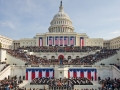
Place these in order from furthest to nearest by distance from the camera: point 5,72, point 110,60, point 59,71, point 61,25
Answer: point 61,25 → point 110,60 → point 59,71 → point 5,72

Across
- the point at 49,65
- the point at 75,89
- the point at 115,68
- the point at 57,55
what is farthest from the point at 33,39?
the point at 75,89

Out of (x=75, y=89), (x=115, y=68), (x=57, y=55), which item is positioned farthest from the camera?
(x=57, y=55)

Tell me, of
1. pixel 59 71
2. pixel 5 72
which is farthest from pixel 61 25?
pixel 5 72

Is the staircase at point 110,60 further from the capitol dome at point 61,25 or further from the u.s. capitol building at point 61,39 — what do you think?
the capitol dome at point 61,25

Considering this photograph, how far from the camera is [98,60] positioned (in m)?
48.7

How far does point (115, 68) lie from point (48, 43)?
55.9m

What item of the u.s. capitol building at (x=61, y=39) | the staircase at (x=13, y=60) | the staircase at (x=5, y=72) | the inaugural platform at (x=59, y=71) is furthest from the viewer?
the u.s. capitol building at (x=61, y=39)

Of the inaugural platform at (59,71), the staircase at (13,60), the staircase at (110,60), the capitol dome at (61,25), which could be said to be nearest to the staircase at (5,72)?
the inaugural platform at (59,71)

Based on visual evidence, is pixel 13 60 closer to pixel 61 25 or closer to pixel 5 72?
pixel 5 72

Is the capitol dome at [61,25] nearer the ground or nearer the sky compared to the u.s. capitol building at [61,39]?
→ nearer the sky

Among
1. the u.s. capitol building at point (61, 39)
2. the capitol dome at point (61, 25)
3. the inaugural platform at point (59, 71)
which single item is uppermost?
the capitol dome at point (61, 25)

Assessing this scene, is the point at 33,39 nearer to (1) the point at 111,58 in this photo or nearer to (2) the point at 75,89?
(1) the point at 111,58

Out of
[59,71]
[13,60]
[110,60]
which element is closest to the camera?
[59,71]

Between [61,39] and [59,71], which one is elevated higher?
[61,39]
